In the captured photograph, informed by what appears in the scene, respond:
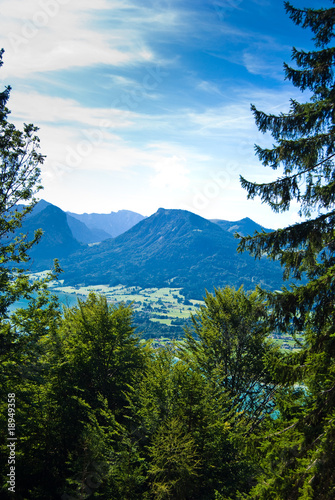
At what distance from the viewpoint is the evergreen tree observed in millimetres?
6855

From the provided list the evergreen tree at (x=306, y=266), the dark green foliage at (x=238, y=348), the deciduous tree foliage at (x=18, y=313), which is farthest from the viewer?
the dark green foliage at (x=238, y=348)

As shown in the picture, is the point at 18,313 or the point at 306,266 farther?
the point at 18,313

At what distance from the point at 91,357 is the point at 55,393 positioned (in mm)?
2403

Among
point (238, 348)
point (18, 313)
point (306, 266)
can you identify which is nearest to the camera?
point (306, 266)

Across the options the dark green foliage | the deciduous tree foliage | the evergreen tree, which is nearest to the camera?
the evergreen tree

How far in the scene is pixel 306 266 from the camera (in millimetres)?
8656

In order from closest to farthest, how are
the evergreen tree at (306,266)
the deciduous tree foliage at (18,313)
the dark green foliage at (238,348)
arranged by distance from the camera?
the evergreen tree at (306,266), the deciduous tree foliage at (18,313), the dark green foliage at (238,348)

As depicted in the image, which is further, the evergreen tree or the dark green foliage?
the dark green foliage

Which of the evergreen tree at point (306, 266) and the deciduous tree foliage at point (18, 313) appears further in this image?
the deciduous tree foliage at point (18, 313)

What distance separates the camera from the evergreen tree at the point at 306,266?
270 inches

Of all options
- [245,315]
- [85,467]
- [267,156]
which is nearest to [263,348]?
[245,315]

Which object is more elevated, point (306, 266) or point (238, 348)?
point (306, 266)

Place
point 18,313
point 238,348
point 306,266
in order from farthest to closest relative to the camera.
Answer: point 238,348 → point 18,313 → point 306,266

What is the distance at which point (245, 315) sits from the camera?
60.4ft
